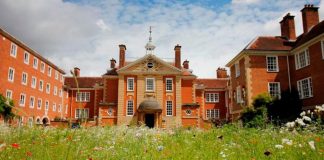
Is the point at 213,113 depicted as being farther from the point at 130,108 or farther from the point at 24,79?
the point at 24,79

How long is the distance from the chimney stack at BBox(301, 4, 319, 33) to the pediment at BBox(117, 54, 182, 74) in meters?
18.2

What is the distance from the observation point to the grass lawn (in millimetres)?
5414

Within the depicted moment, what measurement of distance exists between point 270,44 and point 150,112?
60.7 ft

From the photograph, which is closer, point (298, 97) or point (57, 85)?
point (298, 97)

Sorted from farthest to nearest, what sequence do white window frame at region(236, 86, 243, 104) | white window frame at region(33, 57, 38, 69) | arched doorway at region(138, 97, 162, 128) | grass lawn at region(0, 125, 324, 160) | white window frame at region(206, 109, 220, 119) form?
white window frame at region(206, 109, 220, 119), white window frame at region(33, 57, 38, 69), arched doorway at region(138, 97, 162, 128), white window frame at region(236, 86, 243, 104), grass lawn at region(0, 125, 324, 160)

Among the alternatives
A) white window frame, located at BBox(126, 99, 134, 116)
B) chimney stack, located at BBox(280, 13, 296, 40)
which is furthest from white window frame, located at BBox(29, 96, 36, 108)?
chimney stack, located at BBox(280, 13, 296, 40)

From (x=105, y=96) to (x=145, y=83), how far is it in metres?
6.64

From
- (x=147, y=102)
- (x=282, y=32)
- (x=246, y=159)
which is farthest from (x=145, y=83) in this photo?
(x=246, y=159)

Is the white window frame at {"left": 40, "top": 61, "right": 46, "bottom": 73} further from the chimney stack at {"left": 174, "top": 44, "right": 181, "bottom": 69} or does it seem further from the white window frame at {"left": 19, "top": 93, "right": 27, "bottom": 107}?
the chimney stack at {"left": 174, "top": 44, "right": 181, "bottom": 69}

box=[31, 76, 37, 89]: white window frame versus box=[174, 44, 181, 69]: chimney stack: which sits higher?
box=[174, 44, 181, 69]: chimney stack

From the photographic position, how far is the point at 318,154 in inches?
197

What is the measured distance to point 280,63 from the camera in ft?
93.6

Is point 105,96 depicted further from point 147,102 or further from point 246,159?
point 246,159

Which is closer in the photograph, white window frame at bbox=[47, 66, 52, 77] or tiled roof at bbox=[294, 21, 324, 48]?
tiled roof at bbox=[294, 21, 324, 48]
